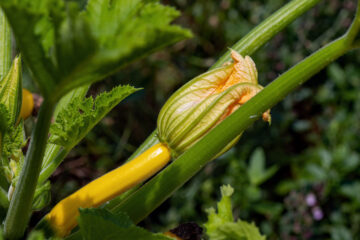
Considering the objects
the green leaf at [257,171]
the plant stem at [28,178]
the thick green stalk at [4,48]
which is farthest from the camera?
the green leaf at [257,171]

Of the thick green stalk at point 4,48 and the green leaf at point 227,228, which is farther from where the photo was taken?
the thick green stalk at point 4,48

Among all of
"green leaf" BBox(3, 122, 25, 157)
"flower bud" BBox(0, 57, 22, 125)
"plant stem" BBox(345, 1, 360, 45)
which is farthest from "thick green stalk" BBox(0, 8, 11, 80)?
"plant stem" BBox(345, 1, 360, 45)

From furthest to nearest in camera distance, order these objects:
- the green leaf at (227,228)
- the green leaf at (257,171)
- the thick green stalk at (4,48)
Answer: the green leaf at (257,171) < the thick green stalk at (4,48) < the green leaf at (227,228)

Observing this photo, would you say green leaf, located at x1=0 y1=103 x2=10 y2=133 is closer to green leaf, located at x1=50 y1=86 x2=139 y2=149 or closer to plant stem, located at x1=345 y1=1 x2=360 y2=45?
green leaf, located at x1=50 y1=86 x2=139 y2=149

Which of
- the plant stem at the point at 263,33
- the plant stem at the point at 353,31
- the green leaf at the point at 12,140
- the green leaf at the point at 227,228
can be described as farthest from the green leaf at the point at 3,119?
the plant stem at the point at 353,31

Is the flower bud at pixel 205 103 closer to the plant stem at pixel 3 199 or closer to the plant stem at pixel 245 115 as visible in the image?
the plant stem at pixel 245 115

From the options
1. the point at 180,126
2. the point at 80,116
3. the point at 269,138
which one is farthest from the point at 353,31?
the point at 269,138

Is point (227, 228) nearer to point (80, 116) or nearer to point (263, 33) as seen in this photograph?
point (80, 116)
